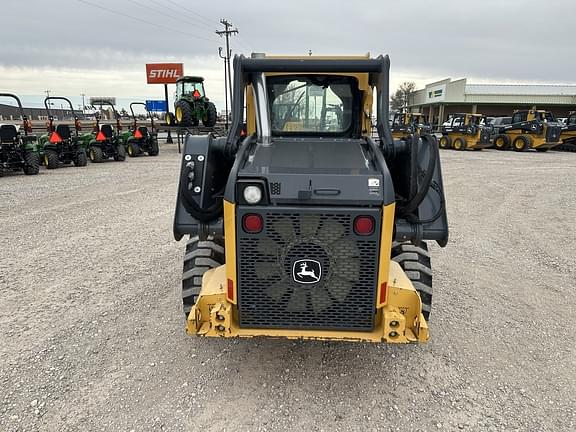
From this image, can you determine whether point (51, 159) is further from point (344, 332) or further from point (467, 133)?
point (467, 133)

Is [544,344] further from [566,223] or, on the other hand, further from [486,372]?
[566,223]

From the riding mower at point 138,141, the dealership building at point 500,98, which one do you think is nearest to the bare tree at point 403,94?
the dealership building at point 500,98

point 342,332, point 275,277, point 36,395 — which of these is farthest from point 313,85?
point 36,395

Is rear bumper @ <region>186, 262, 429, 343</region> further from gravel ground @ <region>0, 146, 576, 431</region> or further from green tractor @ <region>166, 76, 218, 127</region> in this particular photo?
green tractor @ <region>166, 76, 218, 127</region>

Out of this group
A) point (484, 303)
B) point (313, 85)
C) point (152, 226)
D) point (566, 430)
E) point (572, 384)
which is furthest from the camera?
point (152, 226)

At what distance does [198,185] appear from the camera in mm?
3105

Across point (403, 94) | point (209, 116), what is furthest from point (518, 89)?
point (209, 116)

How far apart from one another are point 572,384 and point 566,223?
5.29 meters

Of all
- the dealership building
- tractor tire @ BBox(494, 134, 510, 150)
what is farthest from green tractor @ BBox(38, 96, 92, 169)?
the dealership building

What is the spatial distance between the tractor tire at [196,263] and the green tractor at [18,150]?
10.5m

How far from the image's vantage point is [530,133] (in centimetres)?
2142

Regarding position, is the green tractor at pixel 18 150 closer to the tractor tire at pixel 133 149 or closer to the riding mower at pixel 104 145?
the riding mower at pixel 104 145

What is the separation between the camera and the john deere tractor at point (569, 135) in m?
21.7

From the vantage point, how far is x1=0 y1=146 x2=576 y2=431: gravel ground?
104 inches
